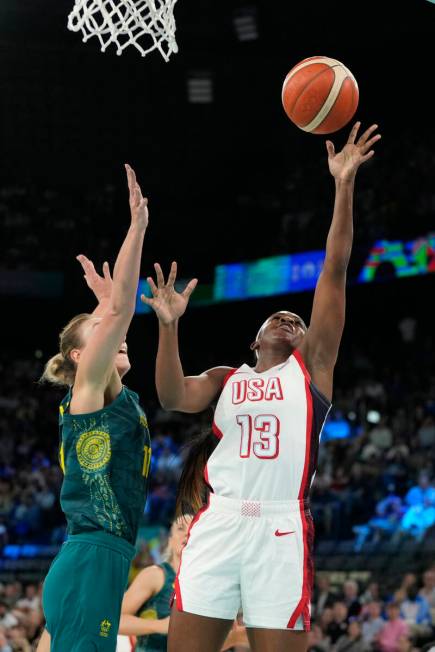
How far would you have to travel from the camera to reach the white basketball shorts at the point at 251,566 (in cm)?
393

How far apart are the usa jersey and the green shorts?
0.56 metres

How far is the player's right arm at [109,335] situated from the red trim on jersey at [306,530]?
0.85 meters

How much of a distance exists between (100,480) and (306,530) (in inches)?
34.9

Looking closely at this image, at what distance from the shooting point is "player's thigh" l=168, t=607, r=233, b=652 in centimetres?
394

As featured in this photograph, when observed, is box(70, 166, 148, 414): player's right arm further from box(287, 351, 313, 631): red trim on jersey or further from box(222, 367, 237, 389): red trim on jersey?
box(287, 351, 313, 631): red trim on jersey

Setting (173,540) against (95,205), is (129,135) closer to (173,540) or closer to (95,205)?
(95,205)

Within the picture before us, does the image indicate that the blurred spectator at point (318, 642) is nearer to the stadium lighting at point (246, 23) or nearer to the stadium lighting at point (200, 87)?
the stadium lighting at point (246, 23)

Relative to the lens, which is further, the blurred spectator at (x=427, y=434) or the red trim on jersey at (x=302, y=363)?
the blurred spectator at (x=427, y=434)

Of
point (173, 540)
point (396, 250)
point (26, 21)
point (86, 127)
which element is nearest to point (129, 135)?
point (86, 127)

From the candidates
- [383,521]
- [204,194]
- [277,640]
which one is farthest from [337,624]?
[204,194]

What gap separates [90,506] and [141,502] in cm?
24

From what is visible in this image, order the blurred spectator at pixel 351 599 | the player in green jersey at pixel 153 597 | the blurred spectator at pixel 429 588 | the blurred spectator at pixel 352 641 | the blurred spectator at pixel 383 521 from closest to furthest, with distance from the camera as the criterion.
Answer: the player in green jersey at pixel 153 597 < the blurred spectator at pixel 352 641 < the blurred spectator at pixel 429 588 < the blurred spectator at pixel 351 599 < the blurred spectator at pixel 383 521

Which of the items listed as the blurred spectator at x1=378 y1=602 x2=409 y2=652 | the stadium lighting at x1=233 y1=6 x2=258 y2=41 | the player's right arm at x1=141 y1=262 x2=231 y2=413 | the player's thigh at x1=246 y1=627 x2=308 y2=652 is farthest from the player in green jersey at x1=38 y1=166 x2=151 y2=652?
the stadium lighting at x1=233 y1=6 x2=258 y2=41

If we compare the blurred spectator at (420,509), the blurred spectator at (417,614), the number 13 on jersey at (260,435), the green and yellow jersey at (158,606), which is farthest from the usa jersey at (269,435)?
the blurred spectator at (420,509)
